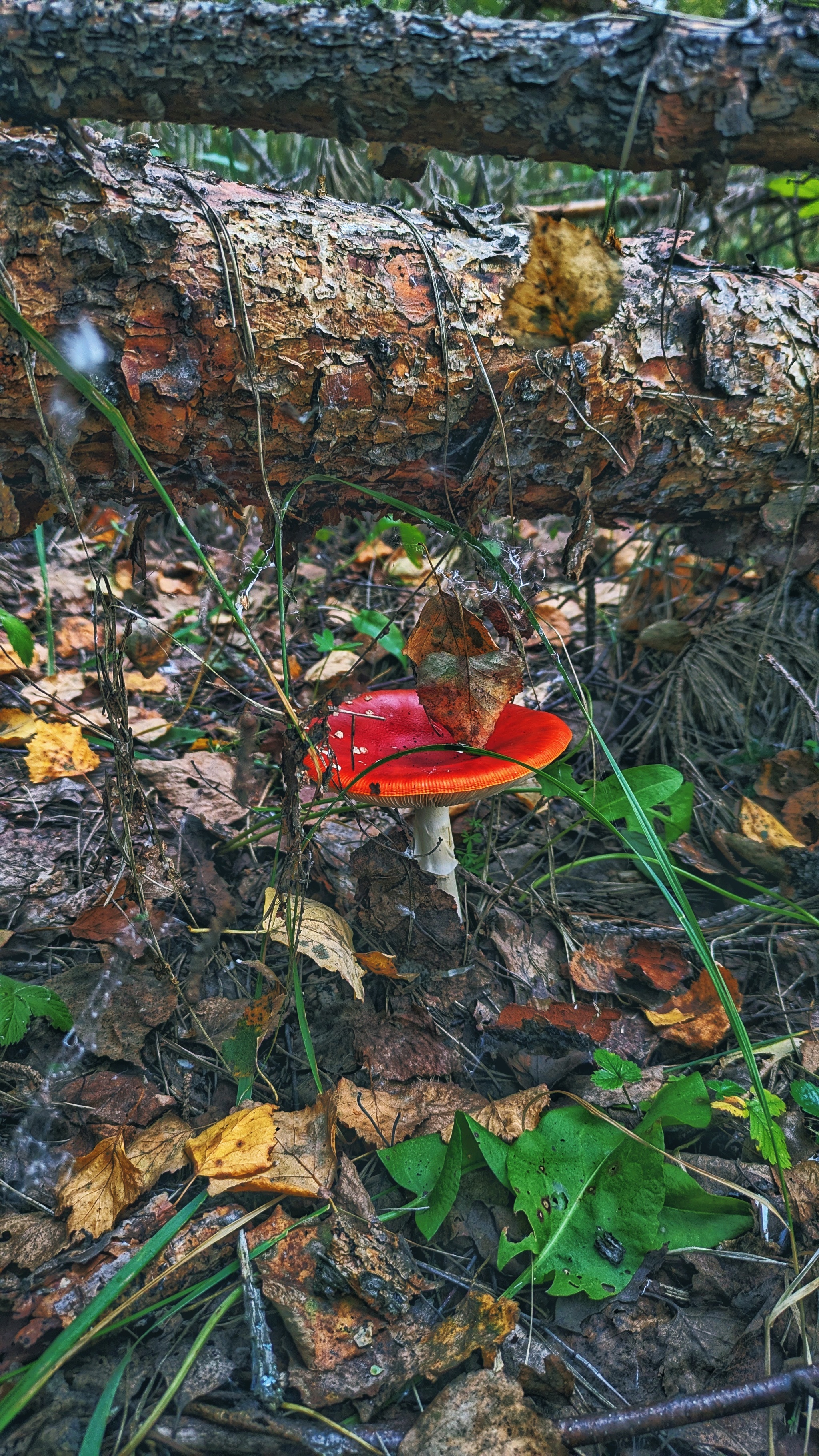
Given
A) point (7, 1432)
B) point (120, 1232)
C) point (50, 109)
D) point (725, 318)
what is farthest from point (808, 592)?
point (7, 1432)

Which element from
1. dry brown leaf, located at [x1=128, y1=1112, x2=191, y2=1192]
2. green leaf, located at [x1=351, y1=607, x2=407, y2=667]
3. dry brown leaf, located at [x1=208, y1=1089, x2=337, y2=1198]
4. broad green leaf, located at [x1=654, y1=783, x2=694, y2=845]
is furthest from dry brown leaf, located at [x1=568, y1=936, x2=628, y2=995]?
green leaf, located at [x1=351, y1=607, x2=407, y2=667]

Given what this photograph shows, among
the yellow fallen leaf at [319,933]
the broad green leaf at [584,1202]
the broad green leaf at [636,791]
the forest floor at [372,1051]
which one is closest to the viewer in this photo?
the forest floor at [372,1051]

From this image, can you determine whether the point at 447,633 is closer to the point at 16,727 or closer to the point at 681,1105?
the point at 681,1105

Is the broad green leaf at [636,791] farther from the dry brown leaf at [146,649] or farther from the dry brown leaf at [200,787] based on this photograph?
the dry brown leaf at [146,649]

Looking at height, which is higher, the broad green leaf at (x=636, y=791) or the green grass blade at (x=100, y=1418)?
the broad green leaf at (x=636, y=791)

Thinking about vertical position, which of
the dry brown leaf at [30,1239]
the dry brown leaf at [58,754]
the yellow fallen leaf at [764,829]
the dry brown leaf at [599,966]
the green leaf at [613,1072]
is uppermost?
the dry brown leaf at [58,754]

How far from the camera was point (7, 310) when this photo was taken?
3.80ft

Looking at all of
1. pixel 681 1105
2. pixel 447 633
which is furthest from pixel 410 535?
pixel 681 1105

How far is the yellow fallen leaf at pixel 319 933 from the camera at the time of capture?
159 centimetres

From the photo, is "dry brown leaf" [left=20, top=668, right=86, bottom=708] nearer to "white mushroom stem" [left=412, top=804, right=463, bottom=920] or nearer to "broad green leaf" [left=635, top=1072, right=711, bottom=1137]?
"white mushroom stem" [left=412, top=804, right=463, bottom=920]

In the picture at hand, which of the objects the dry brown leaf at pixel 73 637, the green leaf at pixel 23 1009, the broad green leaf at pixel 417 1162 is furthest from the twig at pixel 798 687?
the dry brown leaf at pixel 73 637

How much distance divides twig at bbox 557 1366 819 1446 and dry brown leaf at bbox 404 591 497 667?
1.19m

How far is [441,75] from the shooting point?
1.16 m

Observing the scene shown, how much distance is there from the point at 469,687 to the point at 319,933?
0.60 metres
